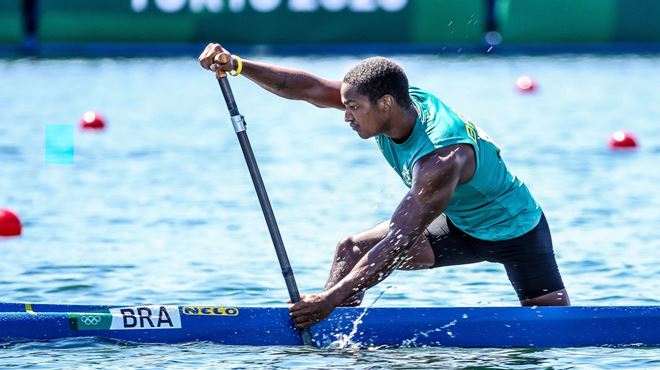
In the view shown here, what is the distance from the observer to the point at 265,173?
15500mm

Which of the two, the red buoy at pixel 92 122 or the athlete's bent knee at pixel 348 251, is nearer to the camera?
the athlete's bent knee at pixel 348 251

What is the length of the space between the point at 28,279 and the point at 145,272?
0.83 metres

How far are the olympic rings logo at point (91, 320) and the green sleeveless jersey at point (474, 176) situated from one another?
5.70ft

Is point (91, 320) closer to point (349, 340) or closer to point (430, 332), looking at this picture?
point (349, 340)

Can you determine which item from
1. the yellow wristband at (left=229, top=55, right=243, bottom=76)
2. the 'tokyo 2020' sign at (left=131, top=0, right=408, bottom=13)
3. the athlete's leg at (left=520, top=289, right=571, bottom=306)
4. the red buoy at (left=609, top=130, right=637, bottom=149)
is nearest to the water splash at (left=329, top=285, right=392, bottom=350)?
the athlete's leg at (left=520, top=289, right=571, bottom=306)

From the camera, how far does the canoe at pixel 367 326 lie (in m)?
7.49

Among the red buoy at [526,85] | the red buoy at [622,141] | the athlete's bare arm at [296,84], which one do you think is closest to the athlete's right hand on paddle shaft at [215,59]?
the athlete's bare arm at [296,84]

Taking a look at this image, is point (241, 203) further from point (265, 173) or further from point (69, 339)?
point (69, 339)

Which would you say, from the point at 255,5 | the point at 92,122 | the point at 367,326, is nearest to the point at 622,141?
the point at 92,122

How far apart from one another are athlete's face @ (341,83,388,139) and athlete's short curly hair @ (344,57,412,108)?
25 mm

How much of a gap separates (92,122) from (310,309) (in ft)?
40.3

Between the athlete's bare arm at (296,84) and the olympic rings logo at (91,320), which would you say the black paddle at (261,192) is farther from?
the olympic rings logo at (91,320)

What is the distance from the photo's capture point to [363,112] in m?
6.92

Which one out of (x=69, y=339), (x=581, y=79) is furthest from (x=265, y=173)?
(x=581, y=79)
